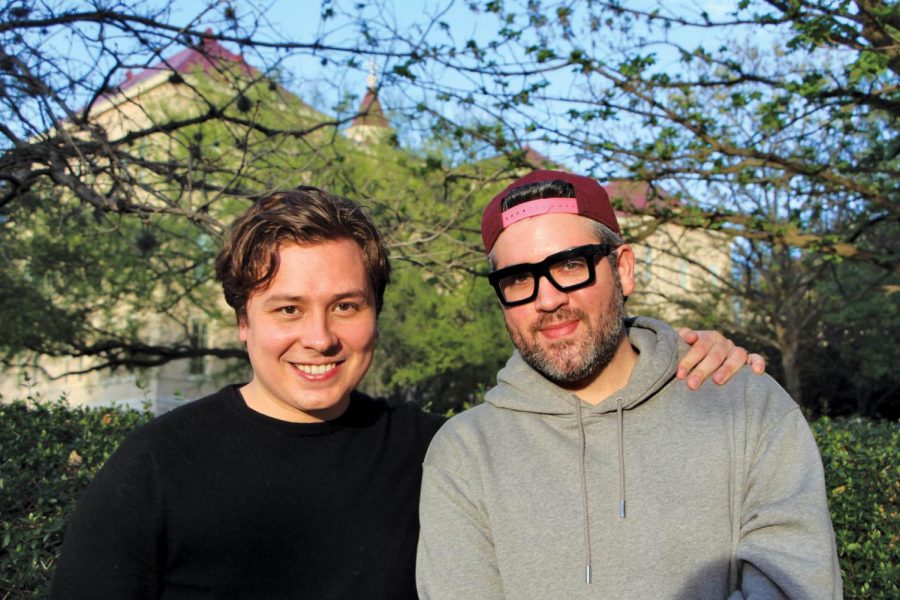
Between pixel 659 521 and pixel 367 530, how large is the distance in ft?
2.70

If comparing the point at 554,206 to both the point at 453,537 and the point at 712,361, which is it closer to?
the point at 712,361

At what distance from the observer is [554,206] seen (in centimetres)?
263

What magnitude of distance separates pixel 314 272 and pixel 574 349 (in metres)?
0.80

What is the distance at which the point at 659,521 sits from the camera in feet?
7.49

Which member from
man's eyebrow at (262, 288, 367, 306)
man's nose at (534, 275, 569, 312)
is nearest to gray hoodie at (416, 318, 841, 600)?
man's nose at (534, 275, 569, 312)

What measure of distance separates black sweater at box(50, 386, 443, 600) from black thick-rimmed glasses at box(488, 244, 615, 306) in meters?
0.63

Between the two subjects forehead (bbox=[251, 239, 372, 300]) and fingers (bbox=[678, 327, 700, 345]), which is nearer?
forehead (bbox=[251, 239, 372, 300])

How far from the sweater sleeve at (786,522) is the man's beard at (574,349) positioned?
51 cm

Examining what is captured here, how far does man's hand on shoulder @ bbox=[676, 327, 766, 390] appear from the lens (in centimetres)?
252

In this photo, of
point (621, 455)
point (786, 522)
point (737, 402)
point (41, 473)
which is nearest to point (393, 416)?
point (621, 455)

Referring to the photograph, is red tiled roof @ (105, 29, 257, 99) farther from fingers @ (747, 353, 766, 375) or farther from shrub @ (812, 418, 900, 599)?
shrub @ (812, 418, 900, 599)

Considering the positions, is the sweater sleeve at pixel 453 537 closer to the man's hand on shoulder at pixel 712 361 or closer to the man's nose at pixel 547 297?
the man's nose at pixel 547 297

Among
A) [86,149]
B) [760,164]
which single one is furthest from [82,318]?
[760,164]

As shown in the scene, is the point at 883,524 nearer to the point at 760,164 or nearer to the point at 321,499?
the point at 321,499
